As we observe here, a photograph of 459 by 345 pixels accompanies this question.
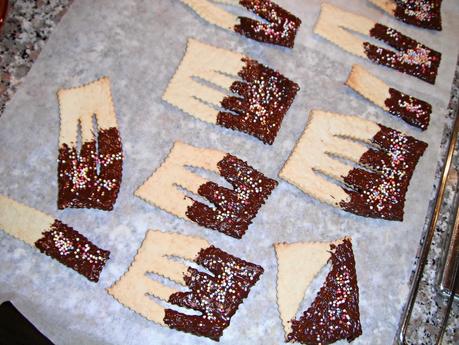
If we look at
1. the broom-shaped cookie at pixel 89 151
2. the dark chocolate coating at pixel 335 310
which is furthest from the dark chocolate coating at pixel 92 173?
the dark chocolate coating at pixel 335 310

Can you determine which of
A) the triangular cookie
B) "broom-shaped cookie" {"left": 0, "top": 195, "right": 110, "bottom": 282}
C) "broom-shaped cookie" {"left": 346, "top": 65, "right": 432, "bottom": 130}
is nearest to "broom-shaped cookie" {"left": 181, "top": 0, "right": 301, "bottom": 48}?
"broom-shaped cookie" {"left": 346, "top": 65, "right": 432, "bottom": 130}

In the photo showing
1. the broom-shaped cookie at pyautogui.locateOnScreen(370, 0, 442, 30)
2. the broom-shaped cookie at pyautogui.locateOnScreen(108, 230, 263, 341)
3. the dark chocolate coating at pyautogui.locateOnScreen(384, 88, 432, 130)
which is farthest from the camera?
the broom-shaped cookie at pyautogui.locateOnScreen(370, 0, 442, 30)

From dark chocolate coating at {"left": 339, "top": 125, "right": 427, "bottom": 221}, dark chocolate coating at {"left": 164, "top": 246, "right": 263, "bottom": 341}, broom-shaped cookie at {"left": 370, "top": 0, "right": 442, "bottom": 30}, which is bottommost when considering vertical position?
dark chocolate coating at {"left": 164, "top": 246, "right": 263, "bottom": 341}

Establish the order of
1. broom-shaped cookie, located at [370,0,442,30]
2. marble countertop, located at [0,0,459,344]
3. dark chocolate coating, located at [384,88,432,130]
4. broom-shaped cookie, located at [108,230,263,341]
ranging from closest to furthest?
broom-shaped cookie, located at [108,230,263,341]
marble countertop, located at [0,0,459,344]
dark chocolate coating, located at [384,88,432,130]
broom-shaped cookie, located at [370,0,442,30]

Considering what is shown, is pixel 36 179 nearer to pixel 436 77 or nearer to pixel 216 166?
pixel 216 166

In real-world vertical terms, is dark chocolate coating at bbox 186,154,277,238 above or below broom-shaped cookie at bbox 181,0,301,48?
below

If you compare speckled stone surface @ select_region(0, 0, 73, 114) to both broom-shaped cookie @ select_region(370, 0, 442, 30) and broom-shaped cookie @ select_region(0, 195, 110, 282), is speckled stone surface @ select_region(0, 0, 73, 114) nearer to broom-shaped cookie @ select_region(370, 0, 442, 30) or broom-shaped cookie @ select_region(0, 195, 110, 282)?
broom-shaped cookie @ select_region(0, 195, 110, 282)

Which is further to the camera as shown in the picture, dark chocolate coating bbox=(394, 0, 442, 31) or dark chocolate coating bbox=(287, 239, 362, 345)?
dark chocolate coating bbox=(394, 0, 442, 31)

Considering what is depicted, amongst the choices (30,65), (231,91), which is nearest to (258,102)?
(231,91)

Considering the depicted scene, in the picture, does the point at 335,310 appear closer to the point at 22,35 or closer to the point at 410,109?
the point at 410,109
